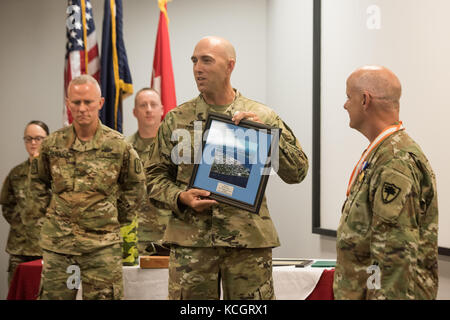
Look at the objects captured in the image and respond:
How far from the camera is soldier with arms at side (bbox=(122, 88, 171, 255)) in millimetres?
4234

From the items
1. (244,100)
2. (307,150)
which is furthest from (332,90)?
(244,100)

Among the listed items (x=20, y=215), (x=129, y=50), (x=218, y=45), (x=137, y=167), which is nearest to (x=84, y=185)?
(x=137, y=167)

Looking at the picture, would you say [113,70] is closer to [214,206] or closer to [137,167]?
[137,167]

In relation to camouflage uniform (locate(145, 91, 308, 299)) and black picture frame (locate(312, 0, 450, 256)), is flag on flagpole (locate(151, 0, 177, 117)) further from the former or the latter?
camouflage uniform (locate(145, 91, 308, 299))

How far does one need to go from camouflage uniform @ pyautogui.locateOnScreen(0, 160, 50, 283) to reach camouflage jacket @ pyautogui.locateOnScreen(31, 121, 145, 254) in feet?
5.19

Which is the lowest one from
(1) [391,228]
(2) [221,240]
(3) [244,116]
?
(2) [221,240]

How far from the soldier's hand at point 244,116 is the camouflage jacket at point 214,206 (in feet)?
0.43

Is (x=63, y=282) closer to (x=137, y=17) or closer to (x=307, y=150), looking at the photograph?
(x=307, y=150)

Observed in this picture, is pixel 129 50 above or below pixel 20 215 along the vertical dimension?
above

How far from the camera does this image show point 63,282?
3172 mm

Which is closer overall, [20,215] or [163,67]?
[20,215]

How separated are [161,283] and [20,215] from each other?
1922mm

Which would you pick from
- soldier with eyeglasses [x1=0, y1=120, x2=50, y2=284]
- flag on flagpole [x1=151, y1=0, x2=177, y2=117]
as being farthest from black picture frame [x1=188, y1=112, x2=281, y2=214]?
flag on flagpole [x1=151, y1=0, x2=177, y2=117]

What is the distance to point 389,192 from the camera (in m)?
1.88
